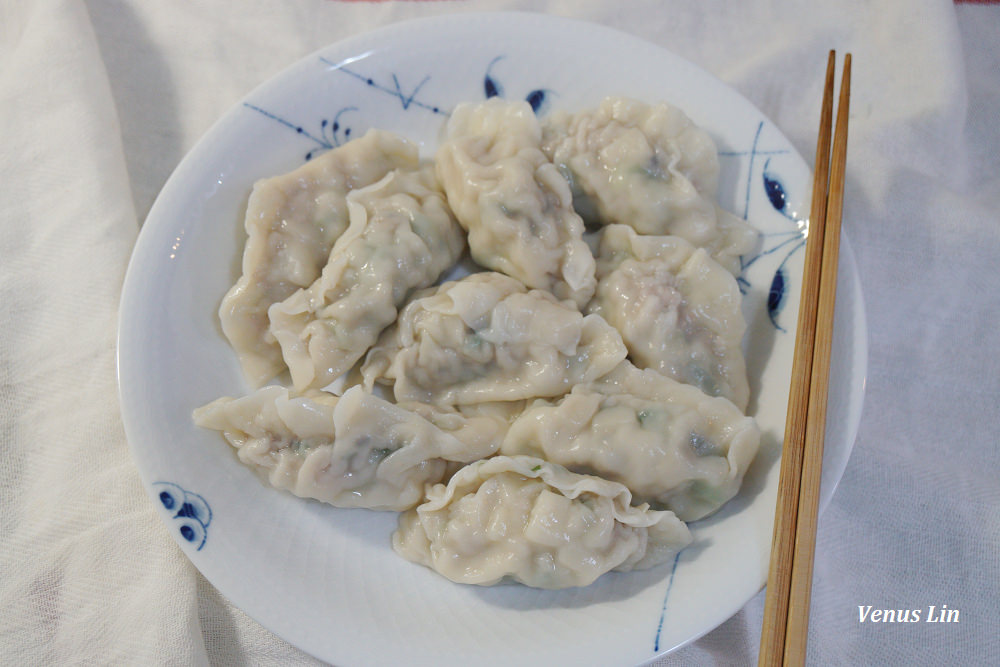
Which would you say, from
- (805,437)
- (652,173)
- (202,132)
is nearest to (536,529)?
(805,437)

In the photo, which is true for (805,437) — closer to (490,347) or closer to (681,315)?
(681,315)

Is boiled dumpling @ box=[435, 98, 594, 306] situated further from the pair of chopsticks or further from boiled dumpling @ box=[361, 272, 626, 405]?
the pair of chopsticks

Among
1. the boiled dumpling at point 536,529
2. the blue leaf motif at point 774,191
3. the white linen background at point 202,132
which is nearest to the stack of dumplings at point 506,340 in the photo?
the boiled dumpling at point 536,529

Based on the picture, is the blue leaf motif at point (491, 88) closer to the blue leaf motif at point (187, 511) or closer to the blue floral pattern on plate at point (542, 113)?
the blue floral pattern on plate at point (542, 113)

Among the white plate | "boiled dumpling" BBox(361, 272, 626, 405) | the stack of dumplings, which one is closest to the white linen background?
the white plate

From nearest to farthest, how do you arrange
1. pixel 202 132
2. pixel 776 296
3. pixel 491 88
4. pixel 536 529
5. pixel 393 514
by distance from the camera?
1. pixel 536 529
2. pixel 393 514
3. pixel 776 296
4. pixel 491 88
5. pixel 202 132

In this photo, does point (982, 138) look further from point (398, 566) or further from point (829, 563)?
point (398, 566)
